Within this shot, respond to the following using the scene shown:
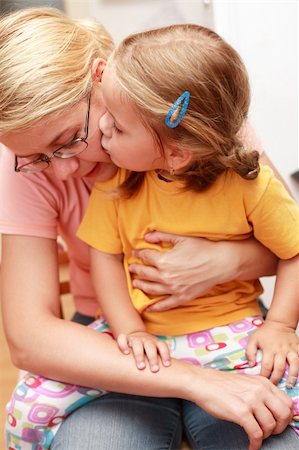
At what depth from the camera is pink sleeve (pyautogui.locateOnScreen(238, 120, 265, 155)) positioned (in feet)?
3.97

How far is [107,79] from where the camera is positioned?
1.11 metres

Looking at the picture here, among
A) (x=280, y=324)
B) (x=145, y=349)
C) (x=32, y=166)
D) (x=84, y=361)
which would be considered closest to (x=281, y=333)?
(x=280, y=324)

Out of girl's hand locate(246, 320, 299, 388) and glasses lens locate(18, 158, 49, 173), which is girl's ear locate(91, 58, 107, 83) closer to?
glasses lens locate(18, 158, 49, 173)

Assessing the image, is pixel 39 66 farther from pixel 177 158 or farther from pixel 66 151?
pixel 177 158

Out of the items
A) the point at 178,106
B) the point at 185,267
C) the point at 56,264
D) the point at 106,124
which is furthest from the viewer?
the point at 56,264

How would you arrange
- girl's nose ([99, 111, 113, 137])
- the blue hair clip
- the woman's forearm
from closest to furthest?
the blue hair clip
girl's nose ([99, 111, 113, 137])
the woman's forearm

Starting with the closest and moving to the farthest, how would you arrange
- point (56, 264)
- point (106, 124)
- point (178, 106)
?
point (178, 106), point (106, 124), point (56, 264)

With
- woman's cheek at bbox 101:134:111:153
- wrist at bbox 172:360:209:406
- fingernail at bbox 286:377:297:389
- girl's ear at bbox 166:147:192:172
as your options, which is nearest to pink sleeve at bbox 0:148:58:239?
woman's cheek at bbox 101:134:111:153

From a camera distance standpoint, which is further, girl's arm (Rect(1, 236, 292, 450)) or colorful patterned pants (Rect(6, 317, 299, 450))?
colorful patterned pants (Rect(6, 317, 299, 450))

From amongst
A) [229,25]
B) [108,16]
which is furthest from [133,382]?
[108,16]

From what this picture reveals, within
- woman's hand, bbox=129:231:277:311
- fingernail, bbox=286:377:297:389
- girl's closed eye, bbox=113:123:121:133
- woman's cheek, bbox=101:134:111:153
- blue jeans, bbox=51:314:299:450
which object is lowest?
blue jeans, bbox=51:314:299:450

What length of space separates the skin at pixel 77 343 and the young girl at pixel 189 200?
39 mm

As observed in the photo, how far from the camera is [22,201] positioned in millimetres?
1337

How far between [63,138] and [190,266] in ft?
1.19
